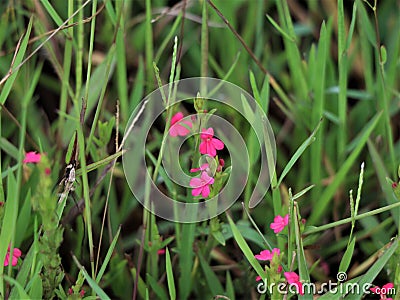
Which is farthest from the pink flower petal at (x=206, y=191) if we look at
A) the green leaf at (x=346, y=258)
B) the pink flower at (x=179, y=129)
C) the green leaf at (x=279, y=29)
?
the green leaf at (x=279, y=29)

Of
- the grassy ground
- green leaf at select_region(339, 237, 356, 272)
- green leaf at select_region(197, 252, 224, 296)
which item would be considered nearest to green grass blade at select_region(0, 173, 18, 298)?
the grassy ground

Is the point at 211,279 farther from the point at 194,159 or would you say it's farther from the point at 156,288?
the point at 194,159

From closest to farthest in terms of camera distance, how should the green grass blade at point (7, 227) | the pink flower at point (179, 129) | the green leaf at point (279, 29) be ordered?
the green grass blade at point (7, 227) → the pink flower at point (179, 129) → the green leaf at point (279, 29)

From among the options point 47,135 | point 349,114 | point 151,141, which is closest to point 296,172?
point 349,114

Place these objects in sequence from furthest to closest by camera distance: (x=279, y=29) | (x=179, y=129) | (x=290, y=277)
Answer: (x=279, y=29) < (x=179, y=129) < (x=290, y=277)

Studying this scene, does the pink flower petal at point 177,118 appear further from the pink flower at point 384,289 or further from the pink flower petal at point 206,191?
the pink flower at point 384,289

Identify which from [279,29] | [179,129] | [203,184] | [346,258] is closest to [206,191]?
[203,184]
